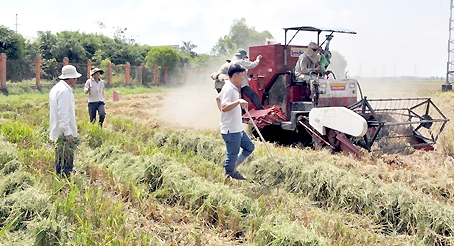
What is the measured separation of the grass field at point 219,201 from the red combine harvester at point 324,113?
59 centimetres

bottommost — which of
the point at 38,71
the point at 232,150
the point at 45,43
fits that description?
the point at 232,150

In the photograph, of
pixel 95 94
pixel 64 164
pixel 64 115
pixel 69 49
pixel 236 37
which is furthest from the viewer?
pixel 236 37

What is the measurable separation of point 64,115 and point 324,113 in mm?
4180

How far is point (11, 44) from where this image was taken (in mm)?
25672

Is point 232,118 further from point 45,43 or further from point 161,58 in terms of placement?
point 161,58

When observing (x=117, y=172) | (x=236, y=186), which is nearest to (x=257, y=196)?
(x=236, y=186)

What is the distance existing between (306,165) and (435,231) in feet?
6.17

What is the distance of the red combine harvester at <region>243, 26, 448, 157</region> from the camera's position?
7.02 m

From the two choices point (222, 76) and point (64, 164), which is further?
point (222, 76)

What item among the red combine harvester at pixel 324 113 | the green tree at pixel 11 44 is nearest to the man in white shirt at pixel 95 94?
the red combine harvester at pixel 324 113

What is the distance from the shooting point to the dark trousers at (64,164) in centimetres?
514

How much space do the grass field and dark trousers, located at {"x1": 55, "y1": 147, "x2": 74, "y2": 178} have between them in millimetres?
144

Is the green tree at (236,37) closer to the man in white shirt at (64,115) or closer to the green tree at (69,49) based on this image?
the green tree at (69,49)

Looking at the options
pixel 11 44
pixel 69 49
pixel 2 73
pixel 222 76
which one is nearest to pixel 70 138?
pixel 222 76
